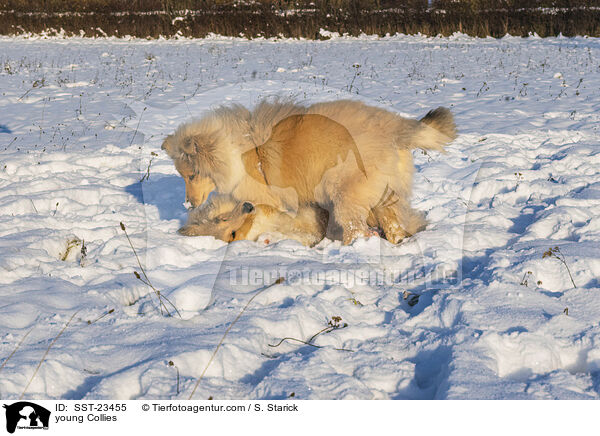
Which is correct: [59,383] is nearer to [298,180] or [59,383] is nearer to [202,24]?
[298,180]

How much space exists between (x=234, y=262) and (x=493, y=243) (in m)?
2.08

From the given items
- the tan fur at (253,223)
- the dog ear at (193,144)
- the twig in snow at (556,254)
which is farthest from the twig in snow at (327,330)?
the dog ear at (193,144)

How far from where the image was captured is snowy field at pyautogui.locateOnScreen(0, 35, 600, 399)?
2.34 meters

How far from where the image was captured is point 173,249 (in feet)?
13.1

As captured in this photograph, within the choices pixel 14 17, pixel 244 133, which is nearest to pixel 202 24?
pixel 14 17

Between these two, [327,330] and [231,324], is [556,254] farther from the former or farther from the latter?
[231,324]

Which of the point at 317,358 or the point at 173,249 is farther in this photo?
the point at 173,249

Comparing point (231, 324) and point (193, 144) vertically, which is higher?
point (193, 144)

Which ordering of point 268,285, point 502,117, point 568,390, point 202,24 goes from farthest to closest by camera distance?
1. point 202,24
2. point 502,117
3. point 268,285
4. point 568,390

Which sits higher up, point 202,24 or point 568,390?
point 202,24
